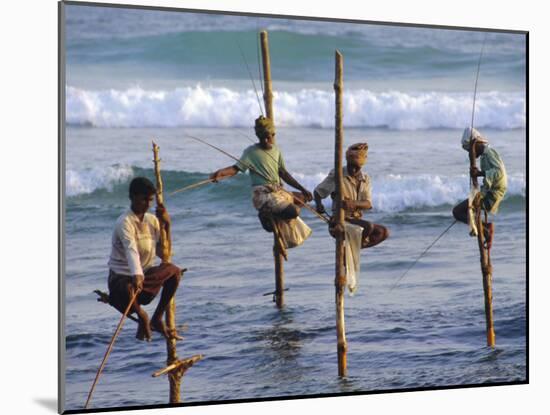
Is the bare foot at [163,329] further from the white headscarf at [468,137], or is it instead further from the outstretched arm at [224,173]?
the white headscarf at [468,137]

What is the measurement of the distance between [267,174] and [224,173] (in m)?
0.29

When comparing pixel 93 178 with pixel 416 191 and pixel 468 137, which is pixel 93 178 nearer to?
pixel 416 191

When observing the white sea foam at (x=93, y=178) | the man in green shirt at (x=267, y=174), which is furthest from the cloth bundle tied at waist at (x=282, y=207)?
the white sea foam at (x=93, y=178)

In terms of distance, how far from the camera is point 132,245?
9.62 m

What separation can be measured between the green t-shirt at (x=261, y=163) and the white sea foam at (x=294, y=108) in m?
0.19

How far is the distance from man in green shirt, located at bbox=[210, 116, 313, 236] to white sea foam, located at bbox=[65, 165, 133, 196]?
702 mm

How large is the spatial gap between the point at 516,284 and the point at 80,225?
312cm

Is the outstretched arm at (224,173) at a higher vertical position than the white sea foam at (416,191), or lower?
higher

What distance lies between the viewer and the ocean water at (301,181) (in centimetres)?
960

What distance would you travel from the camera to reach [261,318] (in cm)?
997

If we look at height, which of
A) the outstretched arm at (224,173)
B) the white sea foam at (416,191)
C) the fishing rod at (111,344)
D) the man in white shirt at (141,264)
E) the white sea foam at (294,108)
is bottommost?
the fishing rod at (111,344)

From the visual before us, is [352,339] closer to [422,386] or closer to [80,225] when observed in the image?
[422,386]

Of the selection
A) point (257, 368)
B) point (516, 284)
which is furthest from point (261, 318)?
point (516, 284)

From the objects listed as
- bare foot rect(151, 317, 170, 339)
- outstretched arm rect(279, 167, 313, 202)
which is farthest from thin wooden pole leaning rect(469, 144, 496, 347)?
bare foot rect(151, 317, 170, 339)
